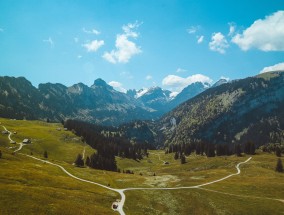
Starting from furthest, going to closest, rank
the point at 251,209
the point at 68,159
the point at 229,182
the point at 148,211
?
the point at 68,159 → the point at 229,182 → the point at 251,209 → the point at 148,211

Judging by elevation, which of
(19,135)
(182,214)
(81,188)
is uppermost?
(19,135)

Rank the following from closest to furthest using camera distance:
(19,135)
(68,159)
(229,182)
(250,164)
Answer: (229,182) < (250,164) < (68,159) < (19,135)

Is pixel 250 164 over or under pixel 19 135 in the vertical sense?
under

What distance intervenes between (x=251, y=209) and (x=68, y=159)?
110 m

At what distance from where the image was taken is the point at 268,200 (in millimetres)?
89000

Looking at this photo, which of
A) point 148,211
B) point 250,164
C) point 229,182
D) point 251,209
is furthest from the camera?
point 250,164

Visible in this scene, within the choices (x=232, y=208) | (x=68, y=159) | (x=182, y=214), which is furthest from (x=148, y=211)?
(x=68, y=159)

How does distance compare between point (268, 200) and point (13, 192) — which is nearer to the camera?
point (13, 192)

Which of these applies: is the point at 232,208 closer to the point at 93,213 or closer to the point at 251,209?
the point at 251,209

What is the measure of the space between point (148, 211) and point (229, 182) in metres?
46.1

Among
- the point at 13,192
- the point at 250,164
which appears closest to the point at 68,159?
the point at 250,164

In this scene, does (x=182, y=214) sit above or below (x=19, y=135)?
below

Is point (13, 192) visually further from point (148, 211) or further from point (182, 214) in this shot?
point (182, 214)

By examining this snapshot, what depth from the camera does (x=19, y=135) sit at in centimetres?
18438
